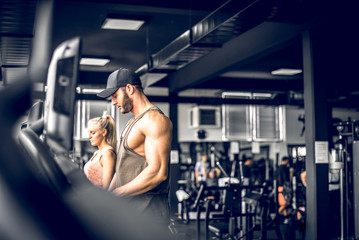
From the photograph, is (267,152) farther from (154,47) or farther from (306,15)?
(306,15)

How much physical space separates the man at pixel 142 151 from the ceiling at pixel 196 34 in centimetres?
48

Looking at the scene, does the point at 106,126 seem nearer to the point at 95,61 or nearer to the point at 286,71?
the point at 95,61

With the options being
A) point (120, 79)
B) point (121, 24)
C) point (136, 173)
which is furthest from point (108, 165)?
point (121, 24)

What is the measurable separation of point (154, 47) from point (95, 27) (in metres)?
1.49

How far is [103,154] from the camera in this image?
7.53 ft

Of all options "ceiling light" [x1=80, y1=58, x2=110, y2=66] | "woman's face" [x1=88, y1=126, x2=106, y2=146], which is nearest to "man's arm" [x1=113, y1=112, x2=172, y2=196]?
"woman's face" [x1=88, y1=126, x2=106, y2=146]

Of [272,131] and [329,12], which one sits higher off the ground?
[329,12]

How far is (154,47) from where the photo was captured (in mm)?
7977

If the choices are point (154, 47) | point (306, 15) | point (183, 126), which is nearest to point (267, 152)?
point (183, 126)

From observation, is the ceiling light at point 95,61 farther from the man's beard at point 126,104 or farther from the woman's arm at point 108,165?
the man's beard at point 126,104

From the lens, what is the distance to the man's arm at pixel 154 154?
1.93m

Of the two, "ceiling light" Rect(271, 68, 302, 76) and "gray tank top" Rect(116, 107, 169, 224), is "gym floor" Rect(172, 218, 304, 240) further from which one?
"gray tank top" Rect(116, 107, 169, 224)

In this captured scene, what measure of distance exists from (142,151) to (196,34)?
9.24ft

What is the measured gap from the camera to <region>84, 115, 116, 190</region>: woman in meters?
2.20
